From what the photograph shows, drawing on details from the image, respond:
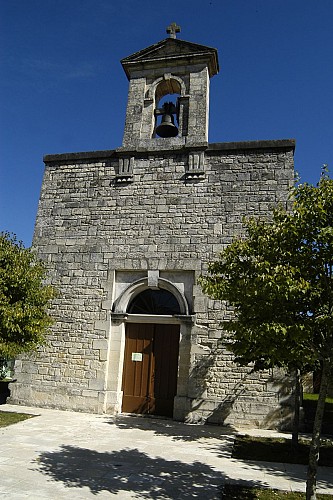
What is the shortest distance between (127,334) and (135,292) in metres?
0.98

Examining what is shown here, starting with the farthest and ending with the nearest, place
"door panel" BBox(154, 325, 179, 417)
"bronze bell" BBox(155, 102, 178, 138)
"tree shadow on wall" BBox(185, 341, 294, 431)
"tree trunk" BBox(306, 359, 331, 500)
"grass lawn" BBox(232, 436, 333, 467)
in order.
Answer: "bronze bell" BBox(155, 102, 178, 138) < "door panel" BBox(154, 325, 179, 417) < "tree shadow on wall" BBox(185, 341, 294, 431) < "grass lawn" BBox(232, 436, 333, 467) < "tree trunk" BBox(306, 359, 331, 500)

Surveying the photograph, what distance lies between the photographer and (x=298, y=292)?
4156 millimetres

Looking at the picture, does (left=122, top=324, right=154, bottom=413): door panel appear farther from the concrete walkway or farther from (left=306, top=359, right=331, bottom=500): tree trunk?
(left=306, top=359, right=331, bottom=500): tree trunk

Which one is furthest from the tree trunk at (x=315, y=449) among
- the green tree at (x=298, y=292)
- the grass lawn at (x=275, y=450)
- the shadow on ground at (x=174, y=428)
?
the shadow on ground at (x=174, y=428)

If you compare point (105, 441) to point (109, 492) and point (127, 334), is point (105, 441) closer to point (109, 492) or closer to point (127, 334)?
point (109, 492)

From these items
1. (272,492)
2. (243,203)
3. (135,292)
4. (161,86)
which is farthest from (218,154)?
(272,492)

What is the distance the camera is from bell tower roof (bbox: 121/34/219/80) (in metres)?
10.4

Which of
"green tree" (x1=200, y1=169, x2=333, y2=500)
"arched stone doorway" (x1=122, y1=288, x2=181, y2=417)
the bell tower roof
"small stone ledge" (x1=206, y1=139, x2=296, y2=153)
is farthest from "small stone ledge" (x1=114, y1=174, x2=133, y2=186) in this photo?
"green tree" (x1=200, y1=169, x2=333, y2=500)

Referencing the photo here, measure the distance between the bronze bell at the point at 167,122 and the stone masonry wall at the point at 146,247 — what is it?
0.81 m

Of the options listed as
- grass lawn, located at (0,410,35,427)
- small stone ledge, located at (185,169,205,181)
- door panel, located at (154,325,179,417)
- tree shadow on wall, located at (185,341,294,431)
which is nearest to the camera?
grass lawn, located at (0,410,35,427)

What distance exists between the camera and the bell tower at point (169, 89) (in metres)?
10.2

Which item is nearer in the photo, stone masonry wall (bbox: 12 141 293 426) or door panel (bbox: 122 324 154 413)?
stone masonry wall (bbox: 12 141 293 426)

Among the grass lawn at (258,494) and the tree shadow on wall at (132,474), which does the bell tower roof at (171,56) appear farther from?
the grass lawn at (258,494)

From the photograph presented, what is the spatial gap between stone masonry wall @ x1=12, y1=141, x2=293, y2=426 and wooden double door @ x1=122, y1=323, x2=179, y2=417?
0.54m
